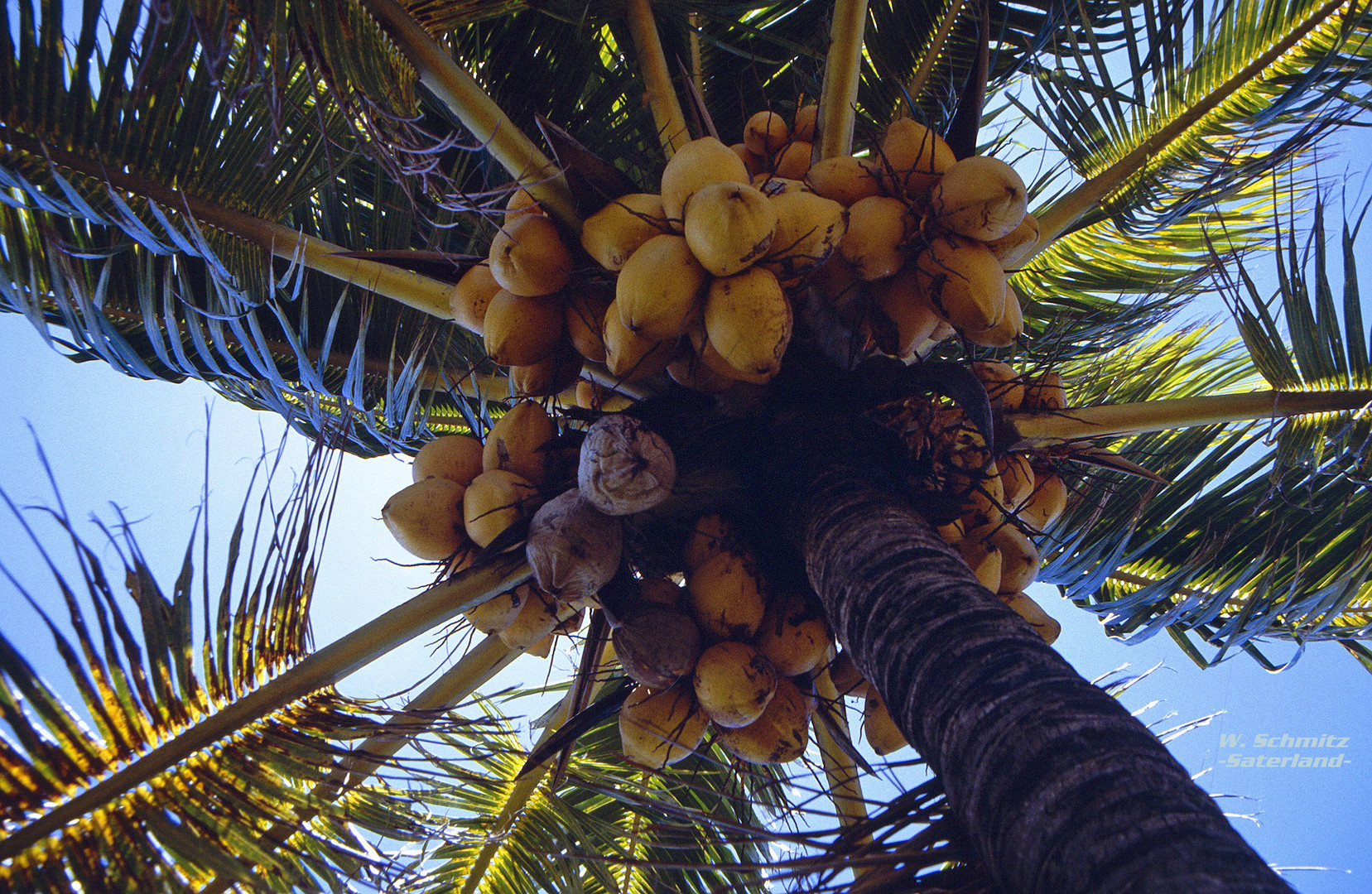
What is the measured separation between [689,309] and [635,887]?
6.69ft

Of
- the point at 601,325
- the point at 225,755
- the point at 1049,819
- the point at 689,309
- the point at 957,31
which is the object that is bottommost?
the point at 1049,819

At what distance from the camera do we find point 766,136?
7.69ft

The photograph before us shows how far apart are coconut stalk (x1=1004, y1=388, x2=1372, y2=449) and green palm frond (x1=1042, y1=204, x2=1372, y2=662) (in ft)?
0.44

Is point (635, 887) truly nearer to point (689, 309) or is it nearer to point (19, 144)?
point (689, 309)

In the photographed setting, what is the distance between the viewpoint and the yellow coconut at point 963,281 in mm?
1646

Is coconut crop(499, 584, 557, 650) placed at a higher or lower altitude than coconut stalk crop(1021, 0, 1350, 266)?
lower

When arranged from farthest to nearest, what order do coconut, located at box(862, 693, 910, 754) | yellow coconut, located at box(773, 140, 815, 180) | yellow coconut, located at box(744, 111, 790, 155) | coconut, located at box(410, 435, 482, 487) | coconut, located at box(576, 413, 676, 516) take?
yellow coconut, located at box(744, 111, 790, 155), yellow coconut, located at box(773, 140, 815, 180), coconut, located at box(862, 693, 910, 754), coconut, located at box(410, 435, 482, 487), coconut, located at box(576, 413, 676, 516)

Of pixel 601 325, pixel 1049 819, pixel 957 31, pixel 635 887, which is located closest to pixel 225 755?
pixel 601 325

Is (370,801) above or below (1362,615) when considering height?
below

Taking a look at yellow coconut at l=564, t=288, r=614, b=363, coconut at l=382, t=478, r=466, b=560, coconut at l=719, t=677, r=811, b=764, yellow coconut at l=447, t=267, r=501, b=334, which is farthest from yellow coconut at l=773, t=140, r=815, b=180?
coconut at l=719, t=677, r=811, b=764

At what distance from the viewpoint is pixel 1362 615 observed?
2.89 metres

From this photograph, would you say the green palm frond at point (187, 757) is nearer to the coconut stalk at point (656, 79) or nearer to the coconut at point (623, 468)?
the coconut at point (623, 468)

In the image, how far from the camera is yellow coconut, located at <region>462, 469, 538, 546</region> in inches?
67.5

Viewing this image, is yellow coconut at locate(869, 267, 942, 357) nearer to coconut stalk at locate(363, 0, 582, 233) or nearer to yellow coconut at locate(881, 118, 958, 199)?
yellow coconut at locate(881, 118, 958, 199)
